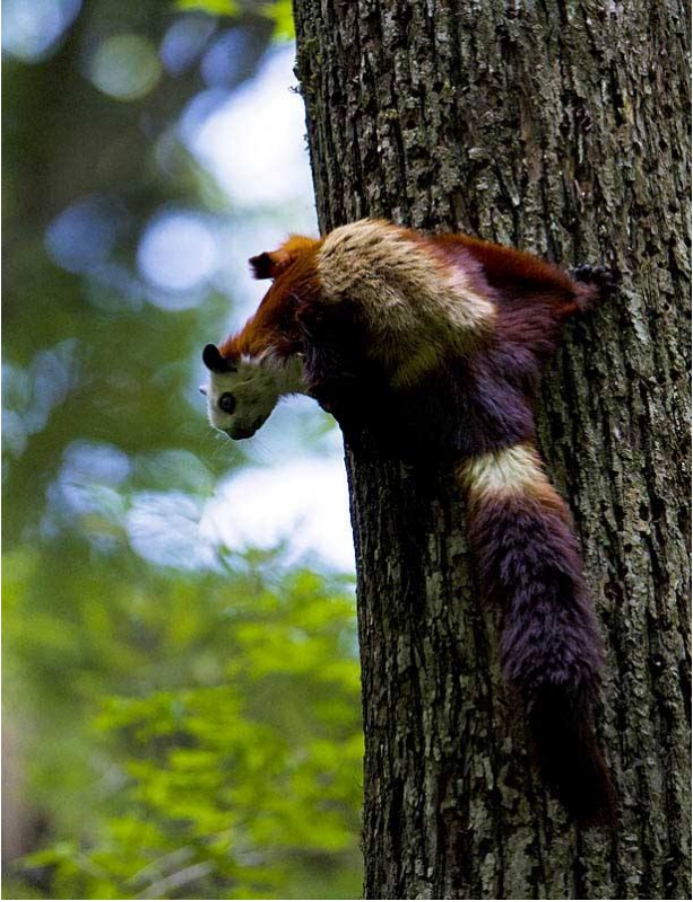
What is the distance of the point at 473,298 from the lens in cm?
220

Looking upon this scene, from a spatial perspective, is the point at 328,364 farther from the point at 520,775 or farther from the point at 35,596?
the point at 35,596

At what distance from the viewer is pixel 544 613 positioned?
76.1 inches

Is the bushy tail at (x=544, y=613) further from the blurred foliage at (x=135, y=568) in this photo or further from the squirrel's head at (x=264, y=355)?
the blurred foliage at (x=135, y=568)

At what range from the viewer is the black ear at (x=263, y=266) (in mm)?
2537

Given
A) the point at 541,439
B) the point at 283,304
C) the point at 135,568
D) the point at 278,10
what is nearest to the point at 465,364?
the point at 541,439

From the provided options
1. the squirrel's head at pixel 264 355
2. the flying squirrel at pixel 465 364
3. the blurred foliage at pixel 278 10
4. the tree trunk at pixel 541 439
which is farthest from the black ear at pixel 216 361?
the blurred foliage at pixel 278 10

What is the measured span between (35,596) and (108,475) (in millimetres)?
933

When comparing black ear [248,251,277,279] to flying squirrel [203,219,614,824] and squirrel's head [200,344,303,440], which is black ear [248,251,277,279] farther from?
squirrel's head [200,344,303,440]

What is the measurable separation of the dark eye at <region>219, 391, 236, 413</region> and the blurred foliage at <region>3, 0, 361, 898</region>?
1058 millimetres

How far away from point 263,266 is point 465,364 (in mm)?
658

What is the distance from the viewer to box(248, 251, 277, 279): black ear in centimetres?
254

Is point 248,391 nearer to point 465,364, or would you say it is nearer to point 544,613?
point 465,364

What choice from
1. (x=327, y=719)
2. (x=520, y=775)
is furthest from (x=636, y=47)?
(x=327, y=719)

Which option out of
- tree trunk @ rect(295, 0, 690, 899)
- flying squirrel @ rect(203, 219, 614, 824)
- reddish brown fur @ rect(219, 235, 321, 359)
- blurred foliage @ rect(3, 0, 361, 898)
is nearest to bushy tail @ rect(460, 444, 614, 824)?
flying squirrel @ rect(203, 219, 614, 824)
